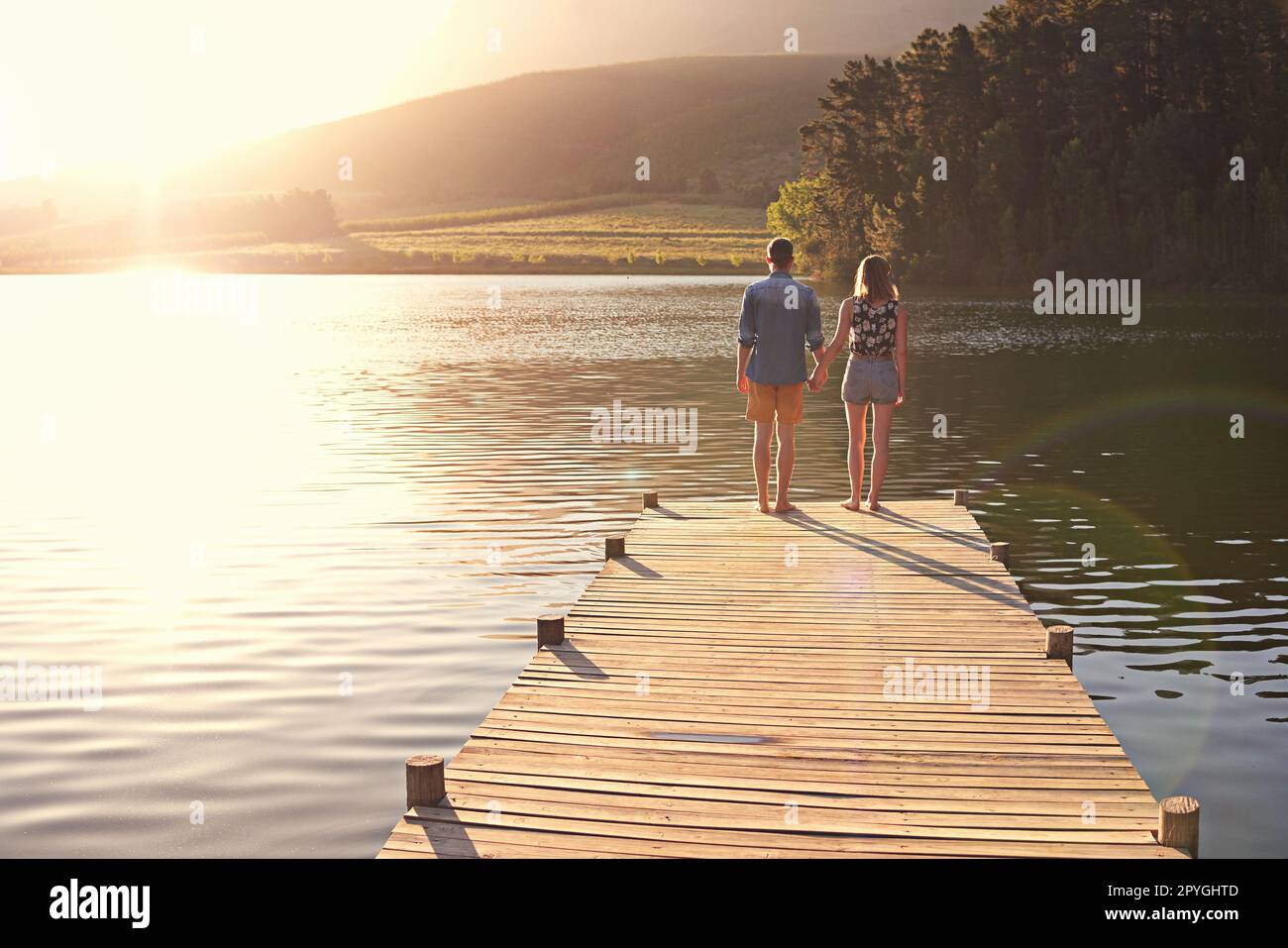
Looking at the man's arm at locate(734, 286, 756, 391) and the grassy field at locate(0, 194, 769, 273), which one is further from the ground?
the grassy field at locate(0, 194, 769, 273)

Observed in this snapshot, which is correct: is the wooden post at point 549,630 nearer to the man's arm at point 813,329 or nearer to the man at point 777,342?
the man at point 777,342

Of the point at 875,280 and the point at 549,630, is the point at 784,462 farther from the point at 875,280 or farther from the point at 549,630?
the point at 549,630

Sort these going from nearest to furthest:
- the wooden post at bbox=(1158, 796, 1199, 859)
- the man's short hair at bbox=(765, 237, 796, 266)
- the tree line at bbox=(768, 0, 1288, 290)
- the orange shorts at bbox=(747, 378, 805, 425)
→ the wooden post at bbox=(1158, 796, 1199, 859), the man's short hair at bbox=(765, 237, 796, 266), the orange shorts at bbox=(747, 378, 805, 425), the tree line at bbox=(768, 0, 1288, 290)

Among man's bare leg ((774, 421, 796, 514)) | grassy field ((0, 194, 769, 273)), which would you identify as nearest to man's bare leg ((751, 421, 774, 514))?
man's bare leg ((774, 421, 796, 514))

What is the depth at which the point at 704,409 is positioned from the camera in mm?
28531

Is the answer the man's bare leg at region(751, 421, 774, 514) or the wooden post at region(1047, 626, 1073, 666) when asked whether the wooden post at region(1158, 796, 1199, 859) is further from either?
the man's bare leg at region(751, 421, 774, 514)

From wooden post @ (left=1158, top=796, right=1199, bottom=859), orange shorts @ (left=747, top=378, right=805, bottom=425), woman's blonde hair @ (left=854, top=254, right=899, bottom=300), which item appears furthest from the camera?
orange shorts @ (left=747, top=378, right=805, bottom=425)

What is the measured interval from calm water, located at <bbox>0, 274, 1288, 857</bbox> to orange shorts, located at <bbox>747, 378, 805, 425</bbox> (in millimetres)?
2475

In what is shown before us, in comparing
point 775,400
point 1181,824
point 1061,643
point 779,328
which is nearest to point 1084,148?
point 775,400

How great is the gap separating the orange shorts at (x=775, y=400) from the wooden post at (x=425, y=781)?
7.28 metres

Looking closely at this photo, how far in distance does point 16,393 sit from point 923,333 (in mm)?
30155

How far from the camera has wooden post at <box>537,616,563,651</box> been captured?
9.27m

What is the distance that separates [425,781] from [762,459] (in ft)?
26.6

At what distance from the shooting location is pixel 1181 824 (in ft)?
19.4
